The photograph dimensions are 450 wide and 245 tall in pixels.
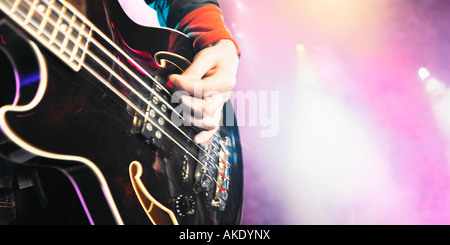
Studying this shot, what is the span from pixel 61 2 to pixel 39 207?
1.35ft

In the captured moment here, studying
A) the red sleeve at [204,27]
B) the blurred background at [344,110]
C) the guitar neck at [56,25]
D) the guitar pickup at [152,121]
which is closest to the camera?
the guitar neck at [56,25]

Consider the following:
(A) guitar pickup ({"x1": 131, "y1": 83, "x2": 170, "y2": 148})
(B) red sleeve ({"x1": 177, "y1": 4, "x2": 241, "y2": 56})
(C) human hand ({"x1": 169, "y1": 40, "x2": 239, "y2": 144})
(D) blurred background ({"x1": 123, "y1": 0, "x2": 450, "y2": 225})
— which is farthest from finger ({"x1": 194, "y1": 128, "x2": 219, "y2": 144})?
(D) blurred background ({"x1": 123, "y1": 0, "x2": 450, "y2": 225})

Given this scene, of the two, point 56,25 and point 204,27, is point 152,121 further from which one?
point 204,27

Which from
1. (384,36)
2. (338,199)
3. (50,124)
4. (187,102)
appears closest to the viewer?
(50,124)

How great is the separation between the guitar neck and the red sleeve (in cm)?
44

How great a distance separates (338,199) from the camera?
2111 mm

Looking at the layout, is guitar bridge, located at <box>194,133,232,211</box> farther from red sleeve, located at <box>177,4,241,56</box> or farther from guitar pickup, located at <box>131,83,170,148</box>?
red sleeve, located at <box>177,4,241,56</box>

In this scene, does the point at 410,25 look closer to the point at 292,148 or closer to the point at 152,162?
the point at 292,148

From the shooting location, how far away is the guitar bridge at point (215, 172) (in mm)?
833

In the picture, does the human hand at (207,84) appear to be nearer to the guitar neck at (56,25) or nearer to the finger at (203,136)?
the finger at (203,136)

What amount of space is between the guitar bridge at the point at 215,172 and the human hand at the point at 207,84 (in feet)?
0.16

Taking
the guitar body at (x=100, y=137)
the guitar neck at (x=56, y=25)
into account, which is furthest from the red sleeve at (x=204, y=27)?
the guitar neck at (x=56, y=25)

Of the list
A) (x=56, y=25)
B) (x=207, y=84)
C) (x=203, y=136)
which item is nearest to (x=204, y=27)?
(x=207, y=84)

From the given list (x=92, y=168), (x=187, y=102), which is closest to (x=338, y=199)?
(x=187, y=102)
